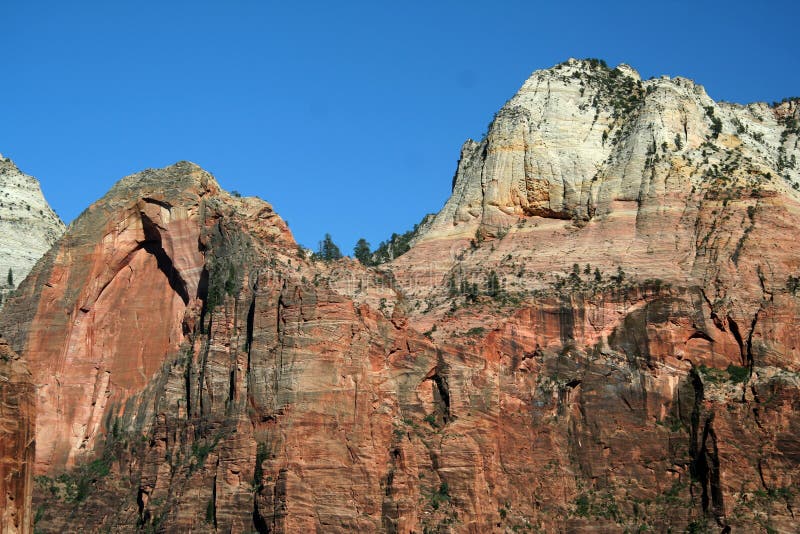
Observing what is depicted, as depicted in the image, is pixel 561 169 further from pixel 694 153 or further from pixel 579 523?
pixel 579 523

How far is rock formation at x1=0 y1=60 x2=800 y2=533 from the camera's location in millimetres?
84875

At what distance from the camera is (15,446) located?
41.5m

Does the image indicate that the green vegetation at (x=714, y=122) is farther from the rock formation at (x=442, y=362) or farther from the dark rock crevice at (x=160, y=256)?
the dark rock crevice at (x=160, y=256)

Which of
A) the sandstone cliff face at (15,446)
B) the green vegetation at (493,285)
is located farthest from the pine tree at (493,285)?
the sandstone cliff face at (15,446)

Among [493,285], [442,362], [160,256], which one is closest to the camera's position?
[442,362]

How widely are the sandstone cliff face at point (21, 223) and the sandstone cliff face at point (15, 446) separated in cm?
7455

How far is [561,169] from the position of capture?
109812 mm

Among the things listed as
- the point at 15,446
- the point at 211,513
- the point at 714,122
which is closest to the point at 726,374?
the point at 714,122

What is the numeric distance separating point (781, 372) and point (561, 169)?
83.3 ft

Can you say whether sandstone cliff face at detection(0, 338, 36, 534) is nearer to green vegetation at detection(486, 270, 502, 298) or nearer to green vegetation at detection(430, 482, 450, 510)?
green vegetation at detection(430, 482, 450, 510)

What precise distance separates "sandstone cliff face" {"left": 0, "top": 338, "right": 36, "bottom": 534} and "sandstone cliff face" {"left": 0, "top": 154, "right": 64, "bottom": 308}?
245ft

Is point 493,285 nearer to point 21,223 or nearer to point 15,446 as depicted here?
point 21,223

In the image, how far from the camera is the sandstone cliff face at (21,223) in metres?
119

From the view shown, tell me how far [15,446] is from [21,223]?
83.4 metres
